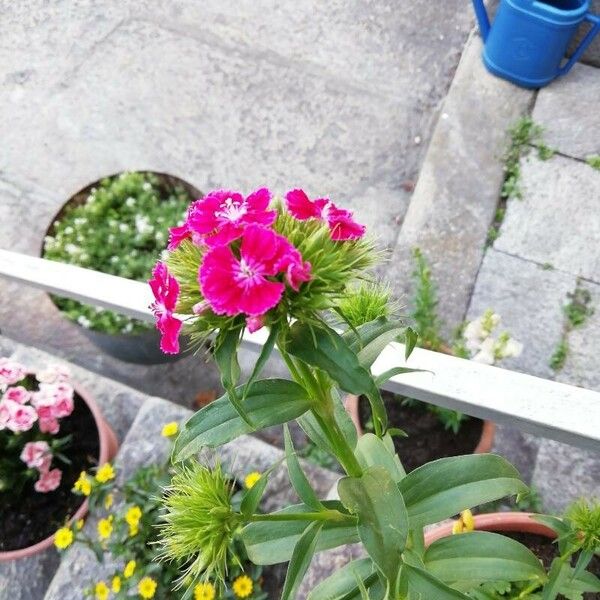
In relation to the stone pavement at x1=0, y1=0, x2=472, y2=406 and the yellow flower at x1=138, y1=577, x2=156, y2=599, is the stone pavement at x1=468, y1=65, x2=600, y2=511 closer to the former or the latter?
the stone pavement at x1=0, y1=0, x2=472, y2=406

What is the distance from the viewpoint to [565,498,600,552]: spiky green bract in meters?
1.05

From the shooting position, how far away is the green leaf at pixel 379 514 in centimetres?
89

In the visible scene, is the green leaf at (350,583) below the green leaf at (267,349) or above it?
below

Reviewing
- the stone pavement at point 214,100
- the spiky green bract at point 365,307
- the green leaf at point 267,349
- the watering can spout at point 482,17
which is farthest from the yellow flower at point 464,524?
the watering can spout at point 482,17

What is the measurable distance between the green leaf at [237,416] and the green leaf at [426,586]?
29 centimetres

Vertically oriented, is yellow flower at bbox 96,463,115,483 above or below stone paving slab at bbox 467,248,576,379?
below

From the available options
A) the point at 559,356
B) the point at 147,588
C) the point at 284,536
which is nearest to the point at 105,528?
the point at 147,588

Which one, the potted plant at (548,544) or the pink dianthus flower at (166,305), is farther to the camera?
the potted plant at (548,544)

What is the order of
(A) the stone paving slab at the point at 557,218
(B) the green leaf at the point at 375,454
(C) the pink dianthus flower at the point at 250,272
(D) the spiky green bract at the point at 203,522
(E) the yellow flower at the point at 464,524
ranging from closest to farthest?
(C) the pink dianthus flower at the point at 250,272 < (D) the spiky green bract at the point at 203,522 < (B) the green leaf at the point at 375,454 < (E) the yellow flower at the point at 464,524 < (A) the stone paving slab at the point at 557,218

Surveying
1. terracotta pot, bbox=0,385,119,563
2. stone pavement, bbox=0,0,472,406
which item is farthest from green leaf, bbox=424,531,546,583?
stone pavement, bbox=0,0,472,406

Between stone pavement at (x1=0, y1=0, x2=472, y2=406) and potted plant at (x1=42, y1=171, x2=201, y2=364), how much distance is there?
0.35 metres

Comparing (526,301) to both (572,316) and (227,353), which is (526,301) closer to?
(572,316)

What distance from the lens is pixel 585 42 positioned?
2.65 meters

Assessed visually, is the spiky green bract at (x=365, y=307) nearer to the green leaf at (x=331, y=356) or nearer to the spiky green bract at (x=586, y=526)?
the green leaf at (x=331, y=356)
